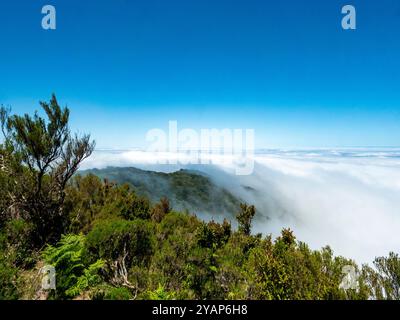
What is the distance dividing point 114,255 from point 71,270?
2.75 m

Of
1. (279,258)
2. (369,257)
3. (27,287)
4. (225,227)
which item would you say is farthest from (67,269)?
(369,257)

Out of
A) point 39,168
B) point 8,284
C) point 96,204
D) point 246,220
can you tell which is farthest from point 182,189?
point 8,284

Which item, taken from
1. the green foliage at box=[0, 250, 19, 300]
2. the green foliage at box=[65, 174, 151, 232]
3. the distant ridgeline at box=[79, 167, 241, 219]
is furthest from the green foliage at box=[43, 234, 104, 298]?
the distant ridgeline at box=[79, 167, 241, 219]

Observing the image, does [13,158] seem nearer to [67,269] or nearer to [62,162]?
[62,162]

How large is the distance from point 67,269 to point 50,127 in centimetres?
772

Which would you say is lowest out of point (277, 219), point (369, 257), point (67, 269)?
point (369, 257)

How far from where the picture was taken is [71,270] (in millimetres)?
10469

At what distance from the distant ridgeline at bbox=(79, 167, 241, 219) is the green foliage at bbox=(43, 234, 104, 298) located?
90725mm

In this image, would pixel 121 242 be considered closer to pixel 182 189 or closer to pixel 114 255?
pixel 114 255

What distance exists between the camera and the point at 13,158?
45.3 feet

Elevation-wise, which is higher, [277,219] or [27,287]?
[27,287]

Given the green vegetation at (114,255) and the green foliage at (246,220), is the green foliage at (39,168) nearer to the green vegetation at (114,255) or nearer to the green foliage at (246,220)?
the green vegetation at (114,255)

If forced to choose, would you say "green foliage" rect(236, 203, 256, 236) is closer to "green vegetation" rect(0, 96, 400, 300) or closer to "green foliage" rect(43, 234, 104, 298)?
"green vegetation" rect(0, 96, 400, 300)

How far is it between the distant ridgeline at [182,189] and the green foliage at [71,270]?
298 ft
